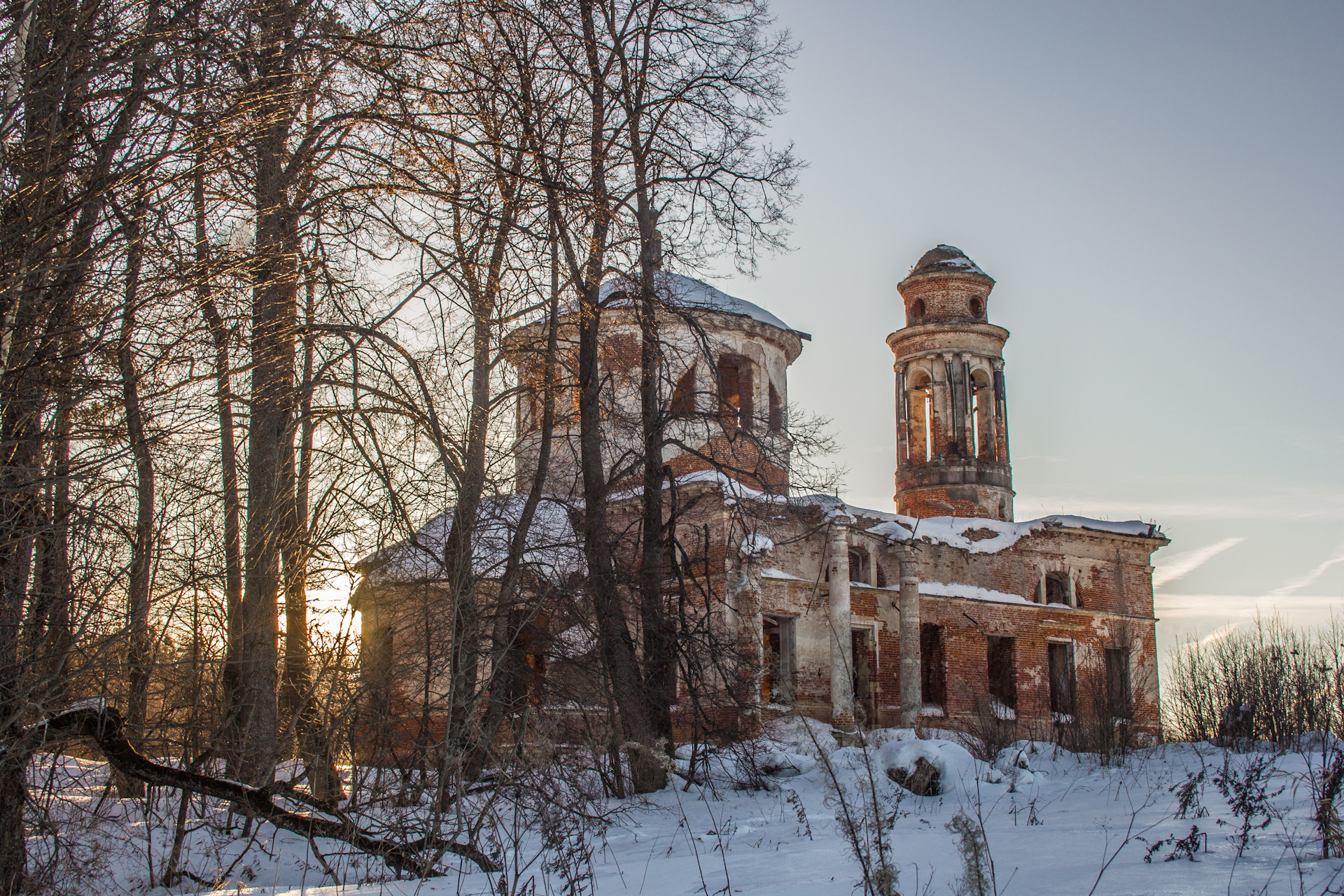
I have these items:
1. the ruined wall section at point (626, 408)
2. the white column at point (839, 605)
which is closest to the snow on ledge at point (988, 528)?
the white column at point (839, 605)

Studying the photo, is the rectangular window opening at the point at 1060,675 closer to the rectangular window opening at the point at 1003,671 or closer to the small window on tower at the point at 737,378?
the rectangular window opening at the point at 1003,671

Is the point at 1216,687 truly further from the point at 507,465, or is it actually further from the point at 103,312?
the point at 103,312

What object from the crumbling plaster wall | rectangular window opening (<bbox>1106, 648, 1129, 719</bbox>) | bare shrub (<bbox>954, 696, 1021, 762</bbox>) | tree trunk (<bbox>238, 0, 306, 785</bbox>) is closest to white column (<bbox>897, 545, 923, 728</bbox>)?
the crumbling plaster wall

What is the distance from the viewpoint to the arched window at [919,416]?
2881 centimetres

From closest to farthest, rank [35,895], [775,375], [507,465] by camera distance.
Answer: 1. [35,895]
2. [507,465]
3. [775,375]

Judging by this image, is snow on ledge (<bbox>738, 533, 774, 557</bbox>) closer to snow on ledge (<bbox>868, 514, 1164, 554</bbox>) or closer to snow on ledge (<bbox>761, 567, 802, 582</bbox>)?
snow on ledge (<bbox>761, 567, 802, 582</bbox>)

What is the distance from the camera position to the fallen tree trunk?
5039mm

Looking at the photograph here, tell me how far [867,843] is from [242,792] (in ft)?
11.8

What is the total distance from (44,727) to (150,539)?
3.17 ft

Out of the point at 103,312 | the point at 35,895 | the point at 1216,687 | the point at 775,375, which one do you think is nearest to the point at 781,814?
the point at 35,895

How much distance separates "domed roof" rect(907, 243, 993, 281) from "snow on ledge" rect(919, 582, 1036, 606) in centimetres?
947

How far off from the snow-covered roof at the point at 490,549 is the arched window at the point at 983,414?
18.3m

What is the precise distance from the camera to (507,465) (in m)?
11.2

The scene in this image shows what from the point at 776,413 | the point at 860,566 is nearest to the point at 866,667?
the point at 860,566
